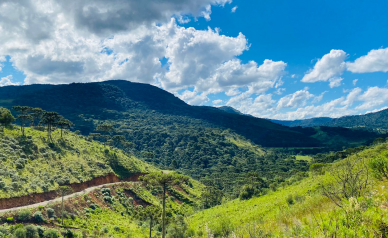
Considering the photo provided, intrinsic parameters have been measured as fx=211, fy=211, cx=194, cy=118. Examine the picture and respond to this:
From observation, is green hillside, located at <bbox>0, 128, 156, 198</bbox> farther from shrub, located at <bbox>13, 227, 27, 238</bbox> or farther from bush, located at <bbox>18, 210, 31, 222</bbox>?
shrub, located at <bbox>13, 227, 27, 238</bbox>

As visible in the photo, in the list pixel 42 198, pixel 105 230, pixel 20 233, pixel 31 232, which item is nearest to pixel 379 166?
pixel 20 233

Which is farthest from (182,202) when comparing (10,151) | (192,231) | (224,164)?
(224,164)

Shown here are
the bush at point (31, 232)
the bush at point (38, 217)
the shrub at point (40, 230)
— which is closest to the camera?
the bush at point (31, 232)

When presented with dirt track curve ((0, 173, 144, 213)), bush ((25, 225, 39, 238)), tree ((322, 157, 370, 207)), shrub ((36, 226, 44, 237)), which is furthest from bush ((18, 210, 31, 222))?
tree ((322, 157, 370, 207))

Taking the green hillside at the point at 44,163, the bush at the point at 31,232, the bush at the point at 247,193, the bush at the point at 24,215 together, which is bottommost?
the bush at the point at 247,193

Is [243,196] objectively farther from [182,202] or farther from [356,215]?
[356,215]

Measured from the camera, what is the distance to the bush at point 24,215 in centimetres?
3017

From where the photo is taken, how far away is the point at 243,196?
5641 centimetres

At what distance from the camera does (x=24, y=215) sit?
30562 millimetres

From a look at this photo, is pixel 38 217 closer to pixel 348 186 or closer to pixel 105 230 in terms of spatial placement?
pixel 105 230

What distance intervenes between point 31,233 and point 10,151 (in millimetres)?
25543

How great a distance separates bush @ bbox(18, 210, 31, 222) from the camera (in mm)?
30172

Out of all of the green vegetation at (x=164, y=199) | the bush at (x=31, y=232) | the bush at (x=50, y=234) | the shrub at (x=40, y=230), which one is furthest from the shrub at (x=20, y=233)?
the bush at (x=50, y=234)

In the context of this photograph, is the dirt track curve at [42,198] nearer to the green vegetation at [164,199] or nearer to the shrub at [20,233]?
the green vegetation at [164,199]
